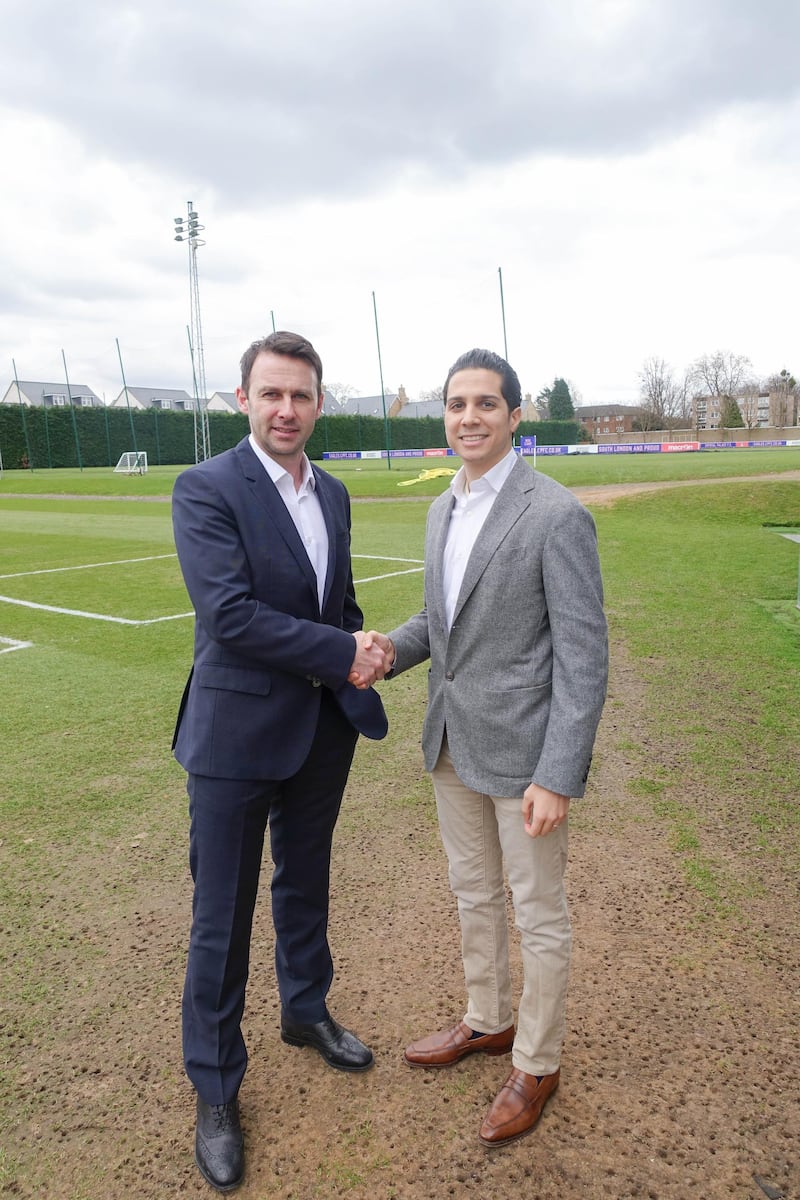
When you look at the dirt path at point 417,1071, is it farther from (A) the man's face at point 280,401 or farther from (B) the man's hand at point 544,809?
(A) the man's face at point 280,401

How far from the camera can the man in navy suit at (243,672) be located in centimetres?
227

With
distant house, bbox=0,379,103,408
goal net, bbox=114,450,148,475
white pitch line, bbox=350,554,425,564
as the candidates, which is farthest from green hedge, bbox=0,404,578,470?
white pitch line, bbox=350,554,425,564

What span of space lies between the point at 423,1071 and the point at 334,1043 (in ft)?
0.98

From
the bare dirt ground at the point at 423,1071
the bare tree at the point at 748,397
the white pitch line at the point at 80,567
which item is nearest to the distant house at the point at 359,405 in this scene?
the bare tree at the point at 748,397

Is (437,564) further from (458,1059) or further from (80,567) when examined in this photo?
(80,567)

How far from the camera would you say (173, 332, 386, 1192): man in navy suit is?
2270mm

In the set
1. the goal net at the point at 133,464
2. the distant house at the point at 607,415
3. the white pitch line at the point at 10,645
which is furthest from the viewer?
the distant house at the point at 607,415

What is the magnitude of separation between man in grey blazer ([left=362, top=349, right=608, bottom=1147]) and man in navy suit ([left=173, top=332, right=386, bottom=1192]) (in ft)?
1.06

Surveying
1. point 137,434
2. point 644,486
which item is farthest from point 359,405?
point 644,486

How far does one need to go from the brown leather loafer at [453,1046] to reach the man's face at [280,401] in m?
1.92

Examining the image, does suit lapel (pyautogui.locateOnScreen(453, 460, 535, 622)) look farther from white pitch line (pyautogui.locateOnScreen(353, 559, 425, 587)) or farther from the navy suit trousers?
white pitch line (pyautogui.locateOnScreen(353, 559, 425, 587))

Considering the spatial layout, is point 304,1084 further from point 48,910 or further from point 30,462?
point 30,462

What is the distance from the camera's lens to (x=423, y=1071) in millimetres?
2594

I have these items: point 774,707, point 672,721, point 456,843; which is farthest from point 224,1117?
point 774,707
